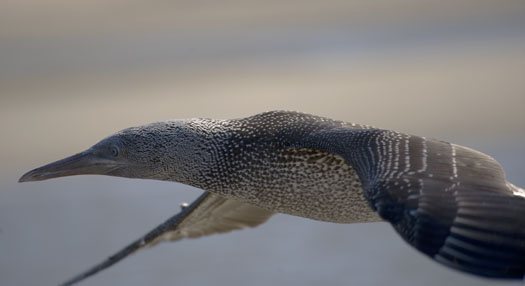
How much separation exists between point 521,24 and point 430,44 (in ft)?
9.61

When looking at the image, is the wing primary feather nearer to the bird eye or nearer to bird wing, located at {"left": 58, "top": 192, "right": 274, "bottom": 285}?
bird wing, located at {"left": 58, "top": 192, "right": 274, "bottom": 285}

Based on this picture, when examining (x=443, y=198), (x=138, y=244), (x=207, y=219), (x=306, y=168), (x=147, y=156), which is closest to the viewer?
(x=443, y=198)

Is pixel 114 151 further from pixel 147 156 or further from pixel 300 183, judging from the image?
pixel 300 183

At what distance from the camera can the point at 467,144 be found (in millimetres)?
14945

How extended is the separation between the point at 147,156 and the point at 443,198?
243cm

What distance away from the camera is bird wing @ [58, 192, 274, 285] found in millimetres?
8281

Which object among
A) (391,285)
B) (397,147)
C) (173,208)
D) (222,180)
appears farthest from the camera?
(173,208)

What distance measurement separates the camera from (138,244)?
8.05 meters

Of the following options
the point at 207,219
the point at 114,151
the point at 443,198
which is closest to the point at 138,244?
the point at 207,219

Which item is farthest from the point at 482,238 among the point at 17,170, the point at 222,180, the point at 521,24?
the point at 521,24

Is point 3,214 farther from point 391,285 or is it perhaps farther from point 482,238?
point 482,238

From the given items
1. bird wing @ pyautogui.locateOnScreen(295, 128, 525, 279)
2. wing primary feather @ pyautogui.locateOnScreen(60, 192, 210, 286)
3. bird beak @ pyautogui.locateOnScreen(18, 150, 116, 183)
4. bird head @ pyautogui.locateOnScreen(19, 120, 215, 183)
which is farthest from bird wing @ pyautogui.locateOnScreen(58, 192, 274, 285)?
bird wing @ pyautogui.locateOnScreen(295, 128, 525, 279)

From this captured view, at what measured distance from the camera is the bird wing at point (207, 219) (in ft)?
27.2

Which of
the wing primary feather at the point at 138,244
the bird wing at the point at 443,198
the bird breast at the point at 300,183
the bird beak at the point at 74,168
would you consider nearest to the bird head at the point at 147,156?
the bird beak at the point at 74,168
